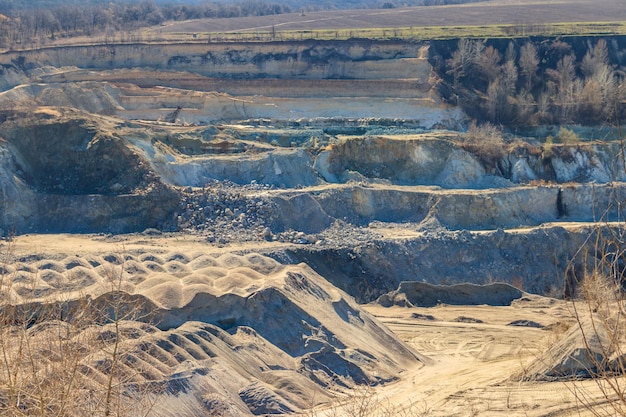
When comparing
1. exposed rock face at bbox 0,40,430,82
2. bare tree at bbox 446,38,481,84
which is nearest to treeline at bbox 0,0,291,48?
exposed rock face at bbox 0,40,430,82

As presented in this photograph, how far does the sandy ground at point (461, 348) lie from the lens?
19953 millimetres

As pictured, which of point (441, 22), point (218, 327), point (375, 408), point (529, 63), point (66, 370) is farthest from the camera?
point (441, 22)

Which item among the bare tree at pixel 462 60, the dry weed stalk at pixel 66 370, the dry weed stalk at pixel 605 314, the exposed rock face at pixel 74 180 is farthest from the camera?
the bare tree at pixel 462 60

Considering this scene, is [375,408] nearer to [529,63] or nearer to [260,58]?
[529,63]

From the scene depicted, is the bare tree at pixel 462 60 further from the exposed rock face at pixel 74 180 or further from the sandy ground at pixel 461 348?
the sandy ground at pixel 461 348

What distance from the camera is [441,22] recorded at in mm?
82688

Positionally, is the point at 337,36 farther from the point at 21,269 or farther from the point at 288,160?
the point at 21,269

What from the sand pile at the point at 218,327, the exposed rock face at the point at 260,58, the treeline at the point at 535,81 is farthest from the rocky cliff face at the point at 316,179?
the sand pile at the point at 218,327

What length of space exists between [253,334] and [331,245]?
1429 cm

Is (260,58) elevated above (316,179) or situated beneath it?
elevated above

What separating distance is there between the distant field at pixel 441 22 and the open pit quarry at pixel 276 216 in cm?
1366

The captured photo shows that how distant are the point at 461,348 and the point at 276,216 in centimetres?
1259

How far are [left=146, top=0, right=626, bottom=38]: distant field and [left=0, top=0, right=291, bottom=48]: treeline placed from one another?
5488mm

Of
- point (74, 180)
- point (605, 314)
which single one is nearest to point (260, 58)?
point (74, 180)
